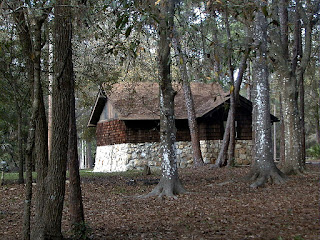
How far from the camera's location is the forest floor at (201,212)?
7.53 meters

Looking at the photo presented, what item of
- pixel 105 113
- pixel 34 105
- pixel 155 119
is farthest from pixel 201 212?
Result: pixel 105 113

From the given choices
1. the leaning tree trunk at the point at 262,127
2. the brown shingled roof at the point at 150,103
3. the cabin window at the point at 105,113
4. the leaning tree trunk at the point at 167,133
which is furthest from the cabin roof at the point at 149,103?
the leaning tree trunk at the point at 167,133

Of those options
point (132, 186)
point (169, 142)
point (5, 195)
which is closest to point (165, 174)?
point (169, 142)

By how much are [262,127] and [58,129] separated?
854 cm

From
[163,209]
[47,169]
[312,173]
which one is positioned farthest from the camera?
[312,173]

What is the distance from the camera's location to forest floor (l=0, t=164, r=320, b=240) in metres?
7.53

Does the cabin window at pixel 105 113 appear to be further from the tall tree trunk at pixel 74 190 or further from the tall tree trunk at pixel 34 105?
the tall tree trunk at pixel 34 105

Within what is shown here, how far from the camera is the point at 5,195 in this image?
13484mm

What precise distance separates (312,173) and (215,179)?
3634 mm

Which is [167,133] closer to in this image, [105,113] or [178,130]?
[178,130]

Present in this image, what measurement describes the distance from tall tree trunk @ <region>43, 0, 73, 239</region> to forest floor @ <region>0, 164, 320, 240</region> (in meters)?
1.47

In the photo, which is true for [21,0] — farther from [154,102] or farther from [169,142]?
[154,102]

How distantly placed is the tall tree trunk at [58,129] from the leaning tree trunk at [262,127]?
8184 millimetres

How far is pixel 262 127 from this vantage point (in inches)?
522
